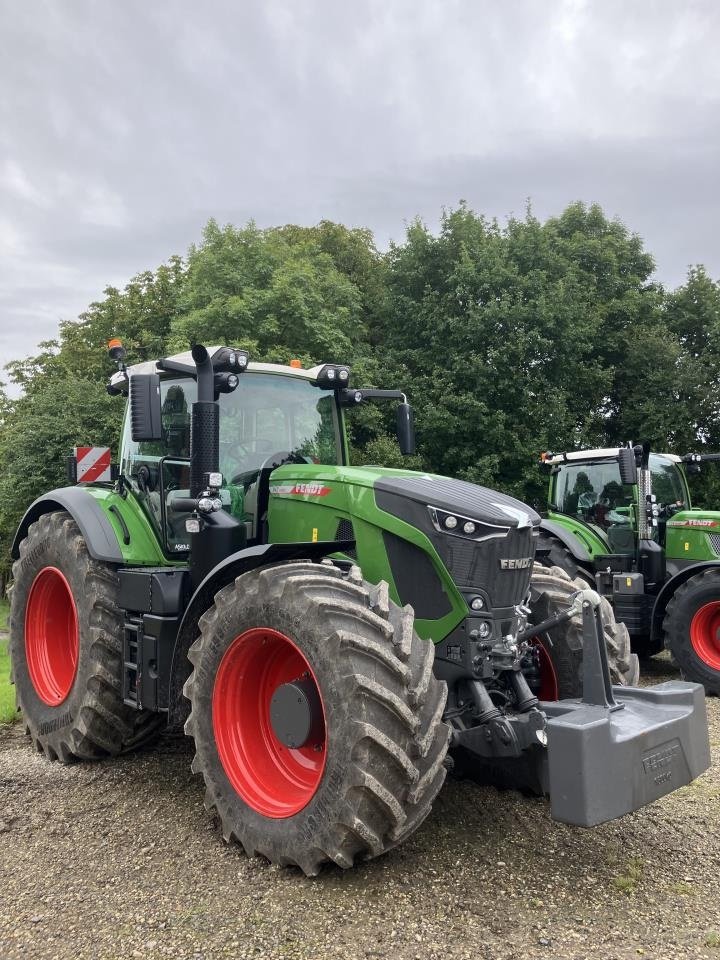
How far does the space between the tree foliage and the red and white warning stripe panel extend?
10447 mm

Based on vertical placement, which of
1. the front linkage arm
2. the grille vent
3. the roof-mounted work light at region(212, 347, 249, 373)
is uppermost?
the roof-mounted work light at region(212, 347, 249, 373)

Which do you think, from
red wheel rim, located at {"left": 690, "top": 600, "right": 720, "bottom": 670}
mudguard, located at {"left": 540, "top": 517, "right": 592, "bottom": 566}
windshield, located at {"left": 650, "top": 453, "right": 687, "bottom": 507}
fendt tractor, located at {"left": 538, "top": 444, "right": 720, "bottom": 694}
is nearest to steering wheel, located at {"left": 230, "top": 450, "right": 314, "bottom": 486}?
fendt tractor, located at {"left": 538, "top": 444, "right": 720, "bottom": 694}

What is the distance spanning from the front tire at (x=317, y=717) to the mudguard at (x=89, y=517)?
1.23m

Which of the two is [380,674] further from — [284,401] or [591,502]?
[591,502]

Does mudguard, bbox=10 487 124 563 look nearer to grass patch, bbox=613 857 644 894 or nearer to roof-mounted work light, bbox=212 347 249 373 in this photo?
roof-mounted work light, bbox=212 347 249 373

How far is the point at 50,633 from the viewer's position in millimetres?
5664

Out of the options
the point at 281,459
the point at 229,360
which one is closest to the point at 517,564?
the point at 281,459

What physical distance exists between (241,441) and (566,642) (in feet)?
7.12

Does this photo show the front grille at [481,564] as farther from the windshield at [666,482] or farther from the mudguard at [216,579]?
the windshield at [666,482]

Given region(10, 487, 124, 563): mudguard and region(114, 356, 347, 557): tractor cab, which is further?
region(10, 487, 124, 563): mudguard

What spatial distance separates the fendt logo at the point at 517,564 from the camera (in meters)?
3.76

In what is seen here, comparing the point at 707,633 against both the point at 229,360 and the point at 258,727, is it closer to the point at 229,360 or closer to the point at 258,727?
the point at 258,727

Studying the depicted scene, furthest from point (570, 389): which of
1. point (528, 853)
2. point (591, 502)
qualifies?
point (528, 853)

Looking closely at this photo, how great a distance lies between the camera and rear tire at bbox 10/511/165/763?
15.5 ft
